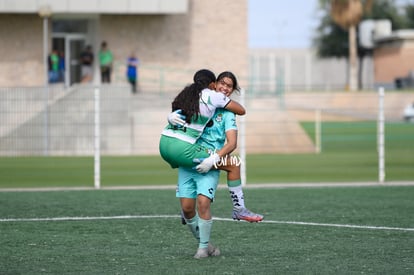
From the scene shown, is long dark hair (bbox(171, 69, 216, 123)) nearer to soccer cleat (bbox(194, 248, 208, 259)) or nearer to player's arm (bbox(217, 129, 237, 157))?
player's arm (bbox(217, 129, 237, 157))

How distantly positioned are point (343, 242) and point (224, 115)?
2211mm

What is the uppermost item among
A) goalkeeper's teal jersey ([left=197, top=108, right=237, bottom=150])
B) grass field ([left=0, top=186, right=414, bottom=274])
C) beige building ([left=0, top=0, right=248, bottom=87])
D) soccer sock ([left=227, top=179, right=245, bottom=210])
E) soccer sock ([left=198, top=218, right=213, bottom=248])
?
beige building ([left=0, top=0, right=248, bottom=87])

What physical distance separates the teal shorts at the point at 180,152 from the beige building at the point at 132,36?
100ft

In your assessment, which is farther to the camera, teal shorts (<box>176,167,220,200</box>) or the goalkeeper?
teal shorts (<box>176,167,220,200</box>)

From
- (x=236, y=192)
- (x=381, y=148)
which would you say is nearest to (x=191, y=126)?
(x=236, y=192)

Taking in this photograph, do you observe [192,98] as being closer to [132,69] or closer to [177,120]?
[177,120]

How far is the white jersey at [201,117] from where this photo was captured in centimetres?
1005

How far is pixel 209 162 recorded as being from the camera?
994 centimetres

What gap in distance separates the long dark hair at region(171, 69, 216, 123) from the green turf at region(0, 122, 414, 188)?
469 inches

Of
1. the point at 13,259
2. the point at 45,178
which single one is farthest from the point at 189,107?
the point at 45,178

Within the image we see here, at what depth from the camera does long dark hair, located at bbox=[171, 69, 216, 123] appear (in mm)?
10016

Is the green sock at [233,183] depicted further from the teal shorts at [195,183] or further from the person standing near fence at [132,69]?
the person standing near fence at [132,69]

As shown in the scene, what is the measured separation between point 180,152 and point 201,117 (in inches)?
16.1

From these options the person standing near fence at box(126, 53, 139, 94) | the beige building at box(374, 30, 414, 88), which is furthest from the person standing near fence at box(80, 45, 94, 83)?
the beige building at box(374, 30, 414, 88)
